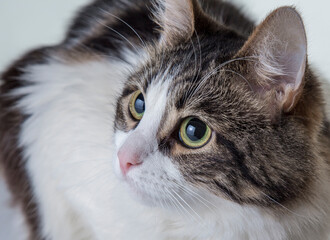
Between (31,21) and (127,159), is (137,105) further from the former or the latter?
(31,21)

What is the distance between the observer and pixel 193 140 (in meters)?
0.72

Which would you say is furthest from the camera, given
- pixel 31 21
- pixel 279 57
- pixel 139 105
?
pixel 31 21

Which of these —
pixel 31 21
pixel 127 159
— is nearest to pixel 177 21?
pixel 127 159

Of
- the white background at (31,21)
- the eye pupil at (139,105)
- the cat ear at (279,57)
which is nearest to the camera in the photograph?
the cat ear at (279,57)

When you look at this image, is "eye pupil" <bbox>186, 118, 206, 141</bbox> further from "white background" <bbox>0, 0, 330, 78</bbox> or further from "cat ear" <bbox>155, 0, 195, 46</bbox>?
"white background" <bbox>0, 0, 330, 78</bbox>

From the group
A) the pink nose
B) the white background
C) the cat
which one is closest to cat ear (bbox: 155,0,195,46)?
the cat

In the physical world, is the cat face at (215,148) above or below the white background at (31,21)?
above

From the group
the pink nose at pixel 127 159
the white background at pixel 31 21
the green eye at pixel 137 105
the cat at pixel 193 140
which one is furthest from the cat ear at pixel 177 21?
the white background at pixel 31 21

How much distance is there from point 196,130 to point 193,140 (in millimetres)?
17

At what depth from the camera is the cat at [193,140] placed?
713 mm

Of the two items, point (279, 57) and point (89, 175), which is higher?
point (279, 57)

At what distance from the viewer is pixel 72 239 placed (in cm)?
108

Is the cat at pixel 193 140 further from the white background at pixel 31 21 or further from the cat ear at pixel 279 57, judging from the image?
the white background at pixel 31 21

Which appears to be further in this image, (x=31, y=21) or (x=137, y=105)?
(x=31, y=21)
